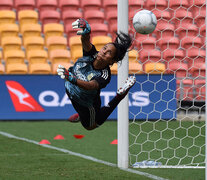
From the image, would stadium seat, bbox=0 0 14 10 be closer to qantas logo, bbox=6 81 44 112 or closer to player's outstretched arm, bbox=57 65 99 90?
qantas logo, bbox=6 81 44 112

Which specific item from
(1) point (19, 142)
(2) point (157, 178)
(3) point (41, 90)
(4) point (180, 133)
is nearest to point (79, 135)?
(1) point (19, 142)

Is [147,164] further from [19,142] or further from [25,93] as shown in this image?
[25,93]

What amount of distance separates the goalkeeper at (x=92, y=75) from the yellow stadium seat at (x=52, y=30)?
9.15 m

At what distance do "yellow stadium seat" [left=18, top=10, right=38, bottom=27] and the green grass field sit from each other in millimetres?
5170

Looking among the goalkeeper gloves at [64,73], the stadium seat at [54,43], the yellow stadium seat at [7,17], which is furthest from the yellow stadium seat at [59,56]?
the goalkeeper gloves at [64,73]

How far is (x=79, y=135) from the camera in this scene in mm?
8711

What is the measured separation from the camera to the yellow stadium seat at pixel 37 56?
520 inches

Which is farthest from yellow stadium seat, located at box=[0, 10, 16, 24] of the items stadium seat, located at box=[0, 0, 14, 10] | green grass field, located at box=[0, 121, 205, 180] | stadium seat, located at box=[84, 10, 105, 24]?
green grass field, located at box=[0, 121, 205, 180]

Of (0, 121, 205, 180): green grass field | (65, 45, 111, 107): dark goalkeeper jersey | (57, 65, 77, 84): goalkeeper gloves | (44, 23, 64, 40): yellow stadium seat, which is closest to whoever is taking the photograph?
(57, 65, 77, 84): goalkeeper gloves

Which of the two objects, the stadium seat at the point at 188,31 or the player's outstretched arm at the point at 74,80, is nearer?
the player's outstretched arm at the point at 74,80

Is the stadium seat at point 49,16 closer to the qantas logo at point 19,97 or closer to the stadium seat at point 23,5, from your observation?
the stadium seat at point 23,5

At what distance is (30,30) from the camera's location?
14.2 meters

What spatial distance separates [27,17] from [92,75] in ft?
33.1

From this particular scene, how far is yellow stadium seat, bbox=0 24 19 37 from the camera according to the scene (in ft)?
45.9
